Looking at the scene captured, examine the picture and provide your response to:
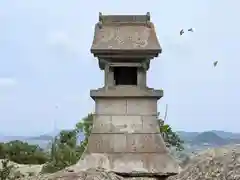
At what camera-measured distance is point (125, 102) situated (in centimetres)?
948

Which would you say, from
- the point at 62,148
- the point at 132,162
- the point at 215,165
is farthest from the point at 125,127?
the point at 62,148

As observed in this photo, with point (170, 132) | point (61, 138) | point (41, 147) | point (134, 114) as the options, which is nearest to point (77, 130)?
point (61, 138)

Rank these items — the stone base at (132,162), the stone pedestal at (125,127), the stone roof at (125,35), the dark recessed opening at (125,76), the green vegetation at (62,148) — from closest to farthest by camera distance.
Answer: the stone base at (132,162) → the stone roof at (125,35) → the stone pedestal at (125,127) → the dark recessed opening at (125,76) → the green vegetation at (62,148)

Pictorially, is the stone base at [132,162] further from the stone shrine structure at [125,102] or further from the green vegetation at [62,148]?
the green vegetation at [62,148]

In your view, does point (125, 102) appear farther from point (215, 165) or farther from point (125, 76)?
point (215, 165)

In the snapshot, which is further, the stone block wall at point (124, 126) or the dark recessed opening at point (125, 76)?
the dark recessed opening at point (125, 76)

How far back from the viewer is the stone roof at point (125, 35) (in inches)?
358

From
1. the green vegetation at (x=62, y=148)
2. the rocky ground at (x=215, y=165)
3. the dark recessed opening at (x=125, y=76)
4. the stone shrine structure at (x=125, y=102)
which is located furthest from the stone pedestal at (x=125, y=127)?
the rocky ground at (x=215, y=165)

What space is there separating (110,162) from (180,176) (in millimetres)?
6463

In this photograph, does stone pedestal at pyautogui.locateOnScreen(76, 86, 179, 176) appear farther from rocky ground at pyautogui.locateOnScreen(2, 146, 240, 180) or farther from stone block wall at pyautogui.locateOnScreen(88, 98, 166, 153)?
rocky ground at pyautogui.locateOnScreen(2, 146, 240, 180)

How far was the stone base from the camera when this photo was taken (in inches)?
347

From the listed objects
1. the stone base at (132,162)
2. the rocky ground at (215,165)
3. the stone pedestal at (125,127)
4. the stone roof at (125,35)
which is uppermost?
the stone roof at (125,35)

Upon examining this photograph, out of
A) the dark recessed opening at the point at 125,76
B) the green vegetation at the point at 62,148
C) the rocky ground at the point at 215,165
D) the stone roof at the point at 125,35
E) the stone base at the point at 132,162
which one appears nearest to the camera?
the rocky ground at the point at 215,165

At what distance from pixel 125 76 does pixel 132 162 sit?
1.73 metres
